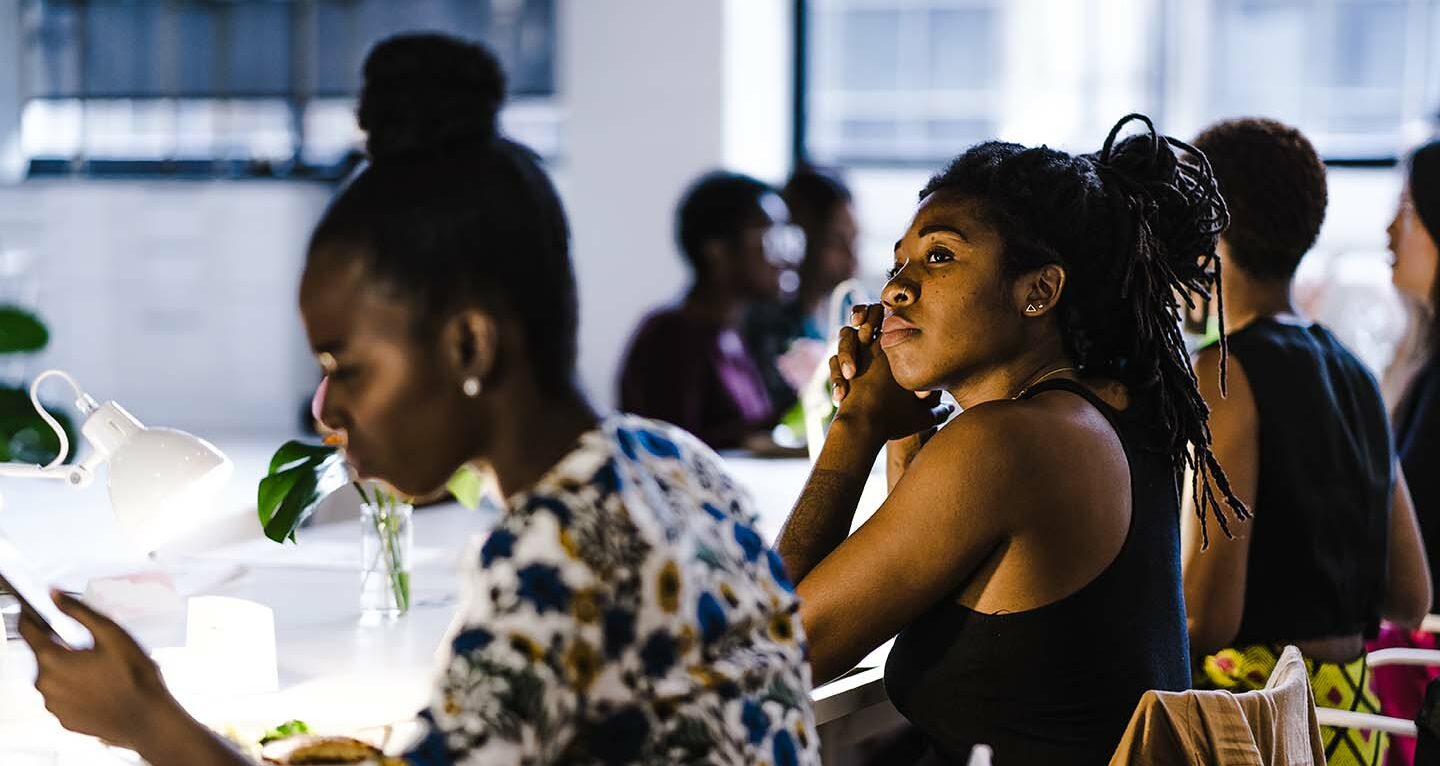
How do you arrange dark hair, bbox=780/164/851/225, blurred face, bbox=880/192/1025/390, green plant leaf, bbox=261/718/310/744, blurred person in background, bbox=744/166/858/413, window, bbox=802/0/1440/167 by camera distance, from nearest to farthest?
green plant leaf, bbox=261/718/310/744 → blurred face, bbox=880/192/1025/390 → blurred person in background, bbox=744/166/858/413 → dark hair, bbox=780/164/851/225 → window, bbox=802/0/1440/167

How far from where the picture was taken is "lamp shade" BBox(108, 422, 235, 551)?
1.57 m

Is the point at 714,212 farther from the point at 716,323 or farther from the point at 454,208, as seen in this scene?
the point at 454,208

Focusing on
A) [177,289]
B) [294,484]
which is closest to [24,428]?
[294,484]

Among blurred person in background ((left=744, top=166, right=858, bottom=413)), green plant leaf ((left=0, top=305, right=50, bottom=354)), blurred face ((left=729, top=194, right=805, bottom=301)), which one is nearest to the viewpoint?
green plant leaf ((left=0, top=305, right=50, bottom=354))

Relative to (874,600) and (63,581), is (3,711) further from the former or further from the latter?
(874,600)

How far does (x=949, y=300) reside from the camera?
164cm

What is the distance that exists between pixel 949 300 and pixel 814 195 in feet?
10.8

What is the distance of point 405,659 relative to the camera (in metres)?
1.81

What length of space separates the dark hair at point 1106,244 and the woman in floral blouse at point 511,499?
2.18 feet

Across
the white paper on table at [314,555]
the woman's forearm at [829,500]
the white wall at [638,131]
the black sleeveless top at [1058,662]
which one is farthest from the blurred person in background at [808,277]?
the black sleeveless top at [1058,662]

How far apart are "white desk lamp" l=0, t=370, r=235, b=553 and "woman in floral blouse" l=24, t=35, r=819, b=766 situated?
0.50m

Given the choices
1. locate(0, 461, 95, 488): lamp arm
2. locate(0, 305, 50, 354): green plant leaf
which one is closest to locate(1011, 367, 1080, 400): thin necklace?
locate(0, 461, 95, 488): lamp arm

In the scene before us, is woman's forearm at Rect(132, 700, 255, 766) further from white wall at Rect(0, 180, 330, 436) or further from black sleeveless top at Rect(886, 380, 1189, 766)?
white wall at Rect(0, 180, 330, 436)

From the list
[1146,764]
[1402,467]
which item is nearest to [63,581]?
[1146,764]
